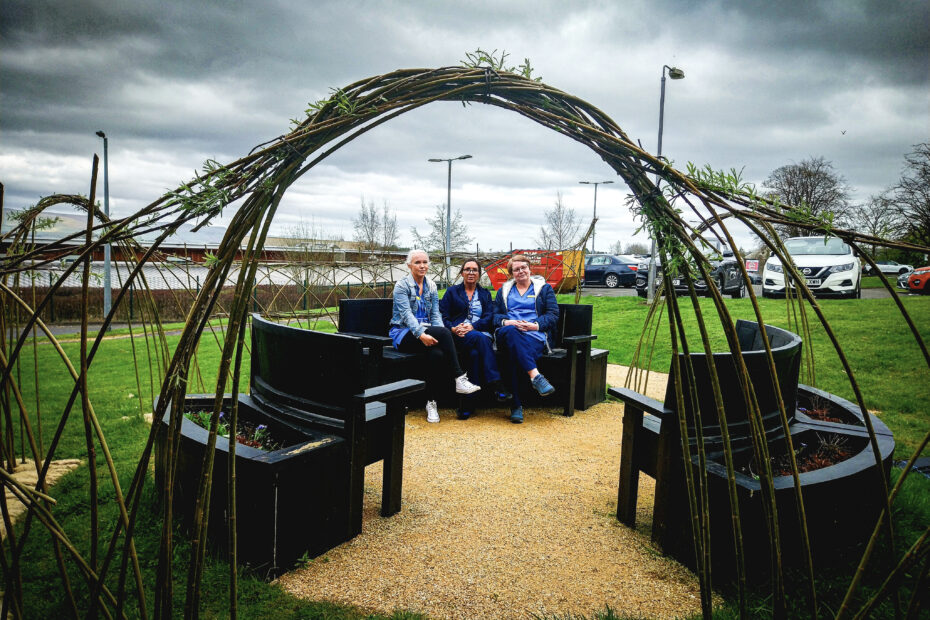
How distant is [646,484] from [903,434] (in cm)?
257

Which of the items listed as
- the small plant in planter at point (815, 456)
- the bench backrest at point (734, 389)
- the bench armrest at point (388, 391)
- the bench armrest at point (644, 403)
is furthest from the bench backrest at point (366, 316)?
the small plant in planter at point (815, 456)

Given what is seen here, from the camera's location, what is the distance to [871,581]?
2289mm

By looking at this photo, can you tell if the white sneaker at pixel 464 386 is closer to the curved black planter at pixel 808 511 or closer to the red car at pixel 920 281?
the curved black planter at pixel 808 511

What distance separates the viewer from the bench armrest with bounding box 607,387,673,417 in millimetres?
2523

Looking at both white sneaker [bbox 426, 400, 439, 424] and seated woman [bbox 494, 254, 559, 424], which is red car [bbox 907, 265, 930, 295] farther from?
white sneaker [bbox 426, 400, 439, 424]

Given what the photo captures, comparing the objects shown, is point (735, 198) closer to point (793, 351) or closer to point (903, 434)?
point (793, 351)

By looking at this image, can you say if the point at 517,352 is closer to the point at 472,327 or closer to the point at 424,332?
the point at 472,327

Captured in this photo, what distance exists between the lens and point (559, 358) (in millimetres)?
5168

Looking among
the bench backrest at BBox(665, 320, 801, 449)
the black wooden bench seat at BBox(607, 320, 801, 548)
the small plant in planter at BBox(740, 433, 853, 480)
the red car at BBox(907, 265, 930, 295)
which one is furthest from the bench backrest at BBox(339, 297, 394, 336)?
the red car at BBox(907, 265, 930, 295)

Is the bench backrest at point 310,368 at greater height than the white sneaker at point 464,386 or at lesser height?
greater

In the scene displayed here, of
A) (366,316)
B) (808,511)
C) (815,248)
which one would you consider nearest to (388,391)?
(808,511)

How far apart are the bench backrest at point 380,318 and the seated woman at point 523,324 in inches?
15.9

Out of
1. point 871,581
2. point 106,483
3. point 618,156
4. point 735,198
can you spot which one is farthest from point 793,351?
point 106,483

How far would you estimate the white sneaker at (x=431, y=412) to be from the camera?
4.84 m
